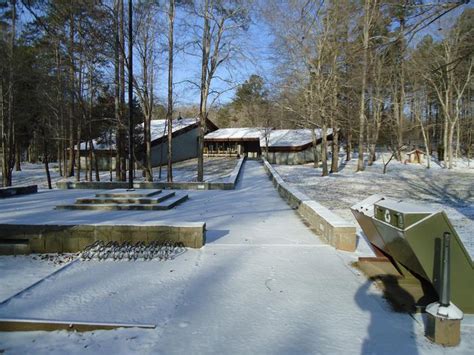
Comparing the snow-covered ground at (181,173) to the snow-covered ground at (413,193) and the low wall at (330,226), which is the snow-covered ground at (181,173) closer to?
the snow-covered ground at (413,193)

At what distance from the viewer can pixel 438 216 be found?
10.6ft

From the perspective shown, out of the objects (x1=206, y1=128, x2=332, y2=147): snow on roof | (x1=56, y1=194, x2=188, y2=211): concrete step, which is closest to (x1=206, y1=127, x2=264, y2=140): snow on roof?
(x1=206, y1=128, x2=332, y2=147): snow on roof

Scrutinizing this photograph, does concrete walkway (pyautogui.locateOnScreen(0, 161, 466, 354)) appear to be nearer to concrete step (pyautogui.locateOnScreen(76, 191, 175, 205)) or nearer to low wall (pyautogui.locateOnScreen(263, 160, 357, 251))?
low wall (pyautogui.locateOnScreen(263, 160, 357, 251))

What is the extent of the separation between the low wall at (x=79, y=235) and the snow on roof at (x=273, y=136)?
3479cm

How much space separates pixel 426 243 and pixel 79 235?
5.41m

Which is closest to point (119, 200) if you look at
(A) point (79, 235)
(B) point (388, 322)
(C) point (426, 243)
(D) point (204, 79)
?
(A) point (79, 235)

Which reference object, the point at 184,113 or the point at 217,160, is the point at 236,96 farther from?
the point at 217,160

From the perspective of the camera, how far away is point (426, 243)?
10.9 ft

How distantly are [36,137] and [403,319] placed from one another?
4714cm

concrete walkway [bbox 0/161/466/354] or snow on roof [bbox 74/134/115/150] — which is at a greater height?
snow on roof [bbox 74/134/115/150]

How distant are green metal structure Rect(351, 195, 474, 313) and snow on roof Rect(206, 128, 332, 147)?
36634 mm

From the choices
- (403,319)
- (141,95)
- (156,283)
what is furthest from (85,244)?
(141,95)

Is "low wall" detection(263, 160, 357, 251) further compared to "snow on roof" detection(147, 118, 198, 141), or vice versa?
"snow on roof" detection(147, 118, 198, 141)

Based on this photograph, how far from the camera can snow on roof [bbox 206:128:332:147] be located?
40978mm
